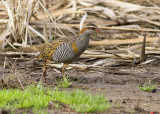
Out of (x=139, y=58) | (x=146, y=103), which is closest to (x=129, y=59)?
(x=139, y=58)

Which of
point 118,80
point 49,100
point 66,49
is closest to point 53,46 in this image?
point 66,49

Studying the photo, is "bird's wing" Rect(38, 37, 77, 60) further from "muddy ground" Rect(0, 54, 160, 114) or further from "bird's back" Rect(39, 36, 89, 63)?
"muddy ground" Rect(0, 54, 160, 114)

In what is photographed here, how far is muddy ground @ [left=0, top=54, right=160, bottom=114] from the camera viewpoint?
5.28 meters

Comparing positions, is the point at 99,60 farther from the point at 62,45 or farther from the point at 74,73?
the point at 62,45

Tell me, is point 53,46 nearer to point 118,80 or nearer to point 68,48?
point 68,48

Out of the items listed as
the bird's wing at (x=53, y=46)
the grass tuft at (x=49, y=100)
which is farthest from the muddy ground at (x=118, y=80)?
the bird's wing at (x=53, y=46)

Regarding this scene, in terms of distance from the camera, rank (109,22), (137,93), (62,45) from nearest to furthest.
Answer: (137,93)
(62,45)
(109,22)

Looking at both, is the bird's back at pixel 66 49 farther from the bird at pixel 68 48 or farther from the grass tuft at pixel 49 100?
the grass tuft at pixel 49 100

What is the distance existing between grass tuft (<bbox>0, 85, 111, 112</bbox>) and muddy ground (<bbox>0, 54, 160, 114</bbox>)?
198 mm

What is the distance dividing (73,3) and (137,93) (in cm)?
538

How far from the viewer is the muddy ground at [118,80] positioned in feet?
17.3

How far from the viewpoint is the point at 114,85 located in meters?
6.94

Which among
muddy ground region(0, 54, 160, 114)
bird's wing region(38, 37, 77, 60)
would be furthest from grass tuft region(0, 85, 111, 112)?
bird's wing region(38, 37, 77, 60)

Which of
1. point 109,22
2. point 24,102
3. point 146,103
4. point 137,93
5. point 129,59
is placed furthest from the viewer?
point 109,22
